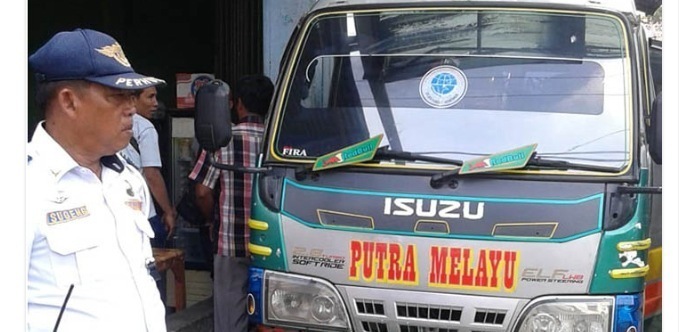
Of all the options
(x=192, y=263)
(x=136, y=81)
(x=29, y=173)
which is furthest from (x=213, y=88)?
(x=192, y=263)

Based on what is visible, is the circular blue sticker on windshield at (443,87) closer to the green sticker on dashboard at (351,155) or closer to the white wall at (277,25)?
the green sticker on dashboard at (351,155)

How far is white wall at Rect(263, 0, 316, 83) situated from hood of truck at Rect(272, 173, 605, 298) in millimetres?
2852

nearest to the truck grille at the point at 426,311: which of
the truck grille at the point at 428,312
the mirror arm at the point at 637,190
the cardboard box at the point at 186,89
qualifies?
the truck grille at the point at 428,312

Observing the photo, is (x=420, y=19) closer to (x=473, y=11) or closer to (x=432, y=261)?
(x=473, y=11)

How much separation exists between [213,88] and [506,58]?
4.05 ft

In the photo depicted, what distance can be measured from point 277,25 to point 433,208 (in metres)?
3.19

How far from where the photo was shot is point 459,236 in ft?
10.6

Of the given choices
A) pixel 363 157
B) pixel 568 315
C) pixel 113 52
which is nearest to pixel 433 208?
pixel 363 157

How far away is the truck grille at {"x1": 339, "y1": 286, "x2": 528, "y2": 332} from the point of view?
10.5ft

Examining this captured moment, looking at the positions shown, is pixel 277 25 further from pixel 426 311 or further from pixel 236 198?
pixel 426 311

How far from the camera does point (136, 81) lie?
2314mm

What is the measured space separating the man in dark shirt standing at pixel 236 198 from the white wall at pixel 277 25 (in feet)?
4.20

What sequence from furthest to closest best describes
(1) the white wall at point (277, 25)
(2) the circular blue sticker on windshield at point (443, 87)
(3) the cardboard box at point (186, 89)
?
1. (3) the cardboard box at point (186, 89)
2. (1) the white wall at point (277, 25)
3. (2) the circular blue sticker on windshield at point (443, 87)

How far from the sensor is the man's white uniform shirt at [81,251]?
82.1 inches
